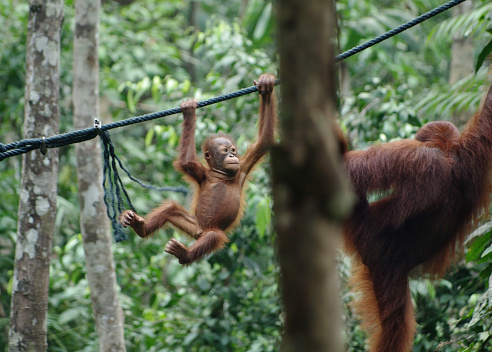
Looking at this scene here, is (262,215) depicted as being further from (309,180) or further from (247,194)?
(309,180)

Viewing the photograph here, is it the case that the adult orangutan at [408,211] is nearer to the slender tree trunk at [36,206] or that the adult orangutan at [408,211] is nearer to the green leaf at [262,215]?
the green leaf at [262,215]

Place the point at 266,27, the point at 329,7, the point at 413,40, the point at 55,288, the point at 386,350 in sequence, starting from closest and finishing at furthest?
the point at 329,7 → the point at 386,350 → the point at 55,288 → the point at 266,27 → the point at 413,40

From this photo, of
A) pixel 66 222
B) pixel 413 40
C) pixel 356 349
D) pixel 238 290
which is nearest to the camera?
pixel 356 349

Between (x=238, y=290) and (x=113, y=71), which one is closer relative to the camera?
(x=238, y=290)

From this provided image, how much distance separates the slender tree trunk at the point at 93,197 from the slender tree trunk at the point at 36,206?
1.76 ft

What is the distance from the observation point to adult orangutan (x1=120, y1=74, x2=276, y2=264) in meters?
3.45

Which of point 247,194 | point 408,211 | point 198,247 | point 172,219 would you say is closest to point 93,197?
point 247,194

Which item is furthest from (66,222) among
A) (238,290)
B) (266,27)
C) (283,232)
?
(283,232)

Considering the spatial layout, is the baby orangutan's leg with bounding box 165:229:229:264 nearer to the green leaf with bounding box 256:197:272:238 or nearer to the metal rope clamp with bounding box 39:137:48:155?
the green leaf with bounding box 256:197:272:238

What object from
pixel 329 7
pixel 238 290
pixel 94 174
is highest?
pixel 94 174

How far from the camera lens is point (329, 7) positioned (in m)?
0.94

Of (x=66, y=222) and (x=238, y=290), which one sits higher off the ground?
(x=66, y=222)

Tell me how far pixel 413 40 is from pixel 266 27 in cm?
206

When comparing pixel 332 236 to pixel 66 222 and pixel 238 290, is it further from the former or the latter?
pixel 66 222
